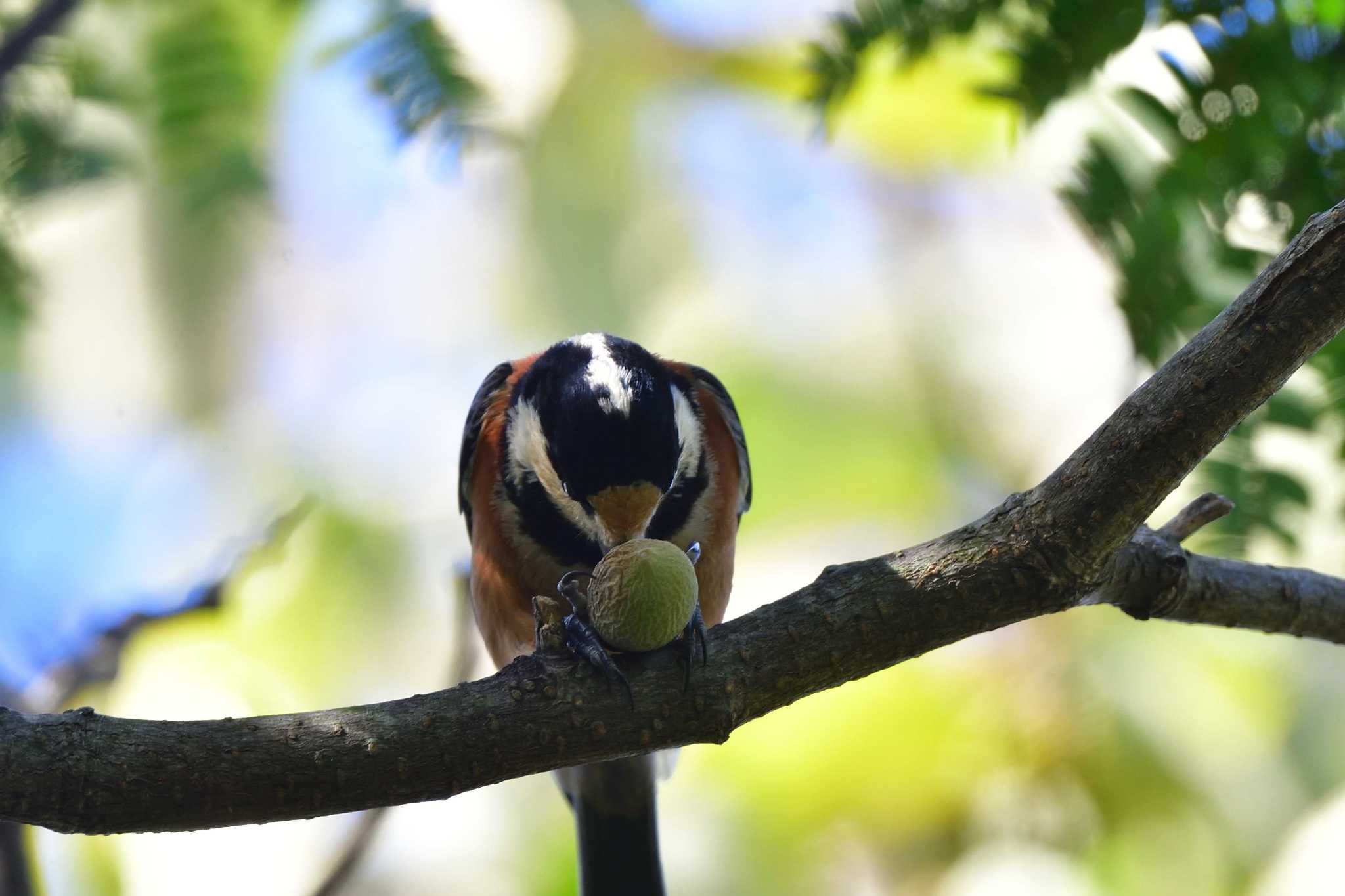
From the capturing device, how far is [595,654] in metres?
1.43

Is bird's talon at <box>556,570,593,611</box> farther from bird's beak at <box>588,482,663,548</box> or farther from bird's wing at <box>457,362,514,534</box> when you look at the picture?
bird's wing at <box>457,362,514,534</box>

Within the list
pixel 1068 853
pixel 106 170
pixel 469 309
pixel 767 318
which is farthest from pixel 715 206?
pixel 106 170

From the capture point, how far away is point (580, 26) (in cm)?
627

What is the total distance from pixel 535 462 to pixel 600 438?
0.27 m

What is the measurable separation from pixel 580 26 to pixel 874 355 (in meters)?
2.31

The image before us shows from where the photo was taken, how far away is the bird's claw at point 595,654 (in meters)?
1.42

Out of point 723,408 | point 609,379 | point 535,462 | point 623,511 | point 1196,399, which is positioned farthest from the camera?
point 723,408

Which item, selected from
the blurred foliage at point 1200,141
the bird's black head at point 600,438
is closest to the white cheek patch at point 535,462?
the bird's black head at point 600,438

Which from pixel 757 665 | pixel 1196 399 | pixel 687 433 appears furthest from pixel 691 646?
pixel 687 433

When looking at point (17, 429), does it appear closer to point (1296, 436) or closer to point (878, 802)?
point (878, 802)

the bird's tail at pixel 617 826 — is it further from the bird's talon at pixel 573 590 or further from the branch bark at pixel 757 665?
the branch bark at pixel 757 665

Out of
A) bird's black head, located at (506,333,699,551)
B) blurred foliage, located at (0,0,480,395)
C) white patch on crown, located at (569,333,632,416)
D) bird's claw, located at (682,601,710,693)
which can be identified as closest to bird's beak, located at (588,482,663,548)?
bird's black head, located at (506,333,699,551)

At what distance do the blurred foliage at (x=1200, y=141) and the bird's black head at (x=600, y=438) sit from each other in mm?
583

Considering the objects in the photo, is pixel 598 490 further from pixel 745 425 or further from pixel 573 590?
pixel 745 425
